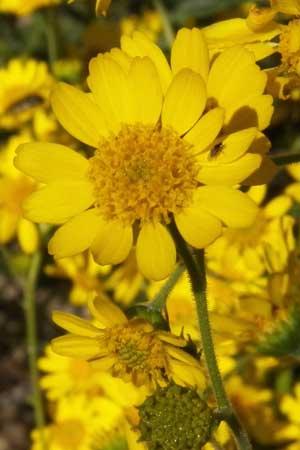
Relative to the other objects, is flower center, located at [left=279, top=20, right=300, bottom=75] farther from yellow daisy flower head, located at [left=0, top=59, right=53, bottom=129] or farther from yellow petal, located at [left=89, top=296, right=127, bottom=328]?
yellow daisy flower head, located at [left=0, top=59, right=53, bottom=129]

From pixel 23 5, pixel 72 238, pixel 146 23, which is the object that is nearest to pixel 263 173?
pixel 72 238

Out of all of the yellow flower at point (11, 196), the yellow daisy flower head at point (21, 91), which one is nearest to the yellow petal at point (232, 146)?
the yellow flower at point (11, 196)

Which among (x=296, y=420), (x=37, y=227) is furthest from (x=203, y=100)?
(x=37, y=227)

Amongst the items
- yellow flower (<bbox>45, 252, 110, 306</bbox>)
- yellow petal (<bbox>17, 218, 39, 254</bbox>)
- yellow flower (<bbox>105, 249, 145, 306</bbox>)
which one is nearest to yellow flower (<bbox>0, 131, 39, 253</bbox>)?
yellow petal (<bbox>17, 218, 39, 254</bbox>)

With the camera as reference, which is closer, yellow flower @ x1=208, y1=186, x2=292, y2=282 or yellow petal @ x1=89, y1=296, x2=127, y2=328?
yellow petal @ x1=89, y1=296, x2=127, y2=328

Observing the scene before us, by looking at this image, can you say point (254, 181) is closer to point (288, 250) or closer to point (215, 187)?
point (215, 187)

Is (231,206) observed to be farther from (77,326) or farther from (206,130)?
(77,326)

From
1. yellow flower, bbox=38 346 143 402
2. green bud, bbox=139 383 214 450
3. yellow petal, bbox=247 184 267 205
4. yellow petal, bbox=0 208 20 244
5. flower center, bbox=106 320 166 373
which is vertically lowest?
yellow flower, bbox=38 346 143 402
